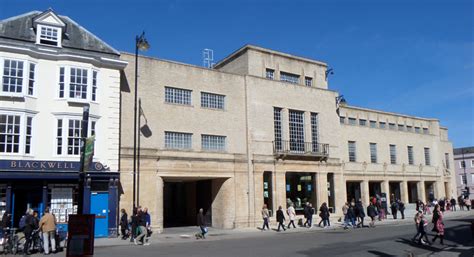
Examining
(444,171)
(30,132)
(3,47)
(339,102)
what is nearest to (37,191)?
(30,132)

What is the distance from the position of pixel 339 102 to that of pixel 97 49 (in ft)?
72.3

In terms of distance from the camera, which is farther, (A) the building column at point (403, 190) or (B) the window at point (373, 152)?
(A) the building column at point (403, 190)

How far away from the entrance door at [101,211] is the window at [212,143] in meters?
7.76

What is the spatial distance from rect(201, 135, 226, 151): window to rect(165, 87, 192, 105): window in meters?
2.63

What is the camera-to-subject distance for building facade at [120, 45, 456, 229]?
89.2 ft

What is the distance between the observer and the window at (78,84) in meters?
24.0

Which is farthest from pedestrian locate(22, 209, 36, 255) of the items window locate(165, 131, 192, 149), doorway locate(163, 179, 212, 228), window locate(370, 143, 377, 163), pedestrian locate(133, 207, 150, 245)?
window locate(370, 143, 377, 163)

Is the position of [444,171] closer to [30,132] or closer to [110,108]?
[110,108]

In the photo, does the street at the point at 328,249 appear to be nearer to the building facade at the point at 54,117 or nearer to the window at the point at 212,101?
the building facade at the point at 54,117

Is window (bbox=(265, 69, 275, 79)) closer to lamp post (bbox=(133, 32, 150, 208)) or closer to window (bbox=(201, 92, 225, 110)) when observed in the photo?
window (bbox=(201, 92, 225, 110))

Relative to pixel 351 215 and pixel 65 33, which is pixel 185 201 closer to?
pixel 351 215

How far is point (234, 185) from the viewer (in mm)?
30109

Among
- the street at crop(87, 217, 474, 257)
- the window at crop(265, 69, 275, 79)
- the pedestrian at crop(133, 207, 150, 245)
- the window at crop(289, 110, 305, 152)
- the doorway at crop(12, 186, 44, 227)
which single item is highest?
the window at crop(265, 69, 275, 79)

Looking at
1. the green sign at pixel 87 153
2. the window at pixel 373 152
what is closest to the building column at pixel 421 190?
the window at pixel 373 152
